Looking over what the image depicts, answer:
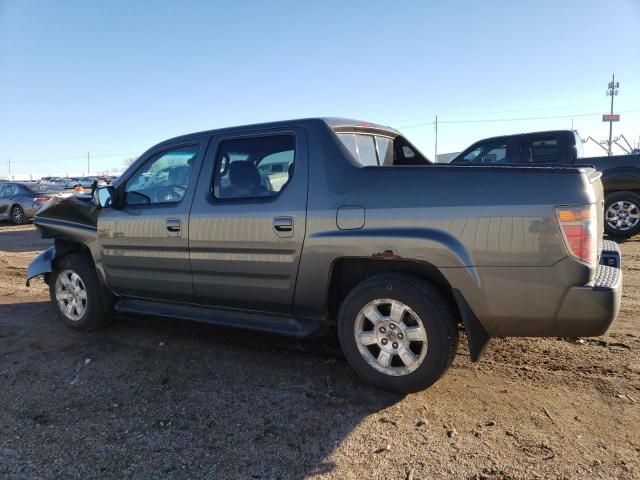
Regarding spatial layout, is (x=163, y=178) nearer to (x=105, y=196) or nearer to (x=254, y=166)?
(x=105, y=196)

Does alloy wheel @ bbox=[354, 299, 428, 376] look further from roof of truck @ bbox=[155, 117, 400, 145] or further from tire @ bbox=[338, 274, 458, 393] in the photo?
roof of truck @ bbox=[155, 117, 400, 145]

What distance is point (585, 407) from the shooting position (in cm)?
314

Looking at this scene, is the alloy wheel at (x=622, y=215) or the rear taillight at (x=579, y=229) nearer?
the rear taillight at (x=579, y=229)

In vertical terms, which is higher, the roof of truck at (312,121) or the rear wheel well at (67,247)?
the roof of truck at (312,121)

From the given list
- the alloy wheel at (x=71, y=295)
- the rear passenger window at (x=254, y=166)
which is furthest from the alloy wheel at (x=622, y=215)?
the alloy wheel at (x=71, y=295)

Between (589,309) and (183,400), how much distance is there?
8.69ft

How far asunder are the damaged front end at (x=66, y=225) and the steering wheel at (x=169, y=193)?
A: 722mm

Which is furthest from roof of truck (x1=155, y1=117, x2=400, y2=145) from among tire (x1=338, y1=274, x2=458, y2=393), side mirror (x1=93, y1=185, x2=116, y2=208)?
tire (x1=338, y1=274, x2=458, y2=393)

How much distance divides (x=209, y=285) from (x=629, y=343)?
11.5 ft

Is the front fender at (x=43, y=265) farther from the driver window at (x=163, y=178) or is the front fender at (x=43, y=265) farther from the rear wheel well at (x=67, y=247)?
the driver window at (x=163, y=178)

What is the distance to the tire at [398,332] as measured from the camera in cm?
317

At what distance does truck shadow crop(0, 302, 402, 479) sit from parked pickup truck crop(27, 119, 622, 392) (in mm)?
356

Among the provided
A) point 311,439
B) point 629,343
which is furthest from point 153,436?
point 629,343

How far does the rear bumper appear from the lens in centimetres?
281
